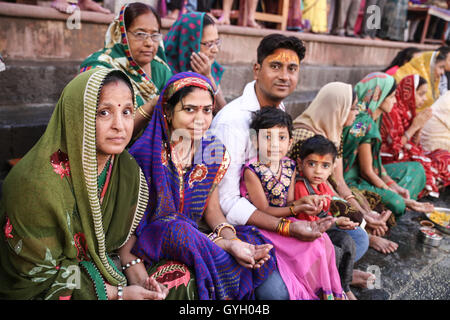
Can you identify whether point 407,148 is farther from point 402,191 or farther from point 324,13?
point 324,13

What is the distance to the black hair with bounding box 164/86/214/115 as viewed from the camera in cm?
206

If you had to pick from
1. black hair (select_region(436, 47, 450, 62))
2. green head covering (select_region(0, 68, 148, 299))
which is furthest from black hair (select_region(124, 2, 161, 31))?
black hair (select_region(436, 47, 450, 62))

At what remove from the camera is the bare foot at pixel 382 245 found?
322 cm

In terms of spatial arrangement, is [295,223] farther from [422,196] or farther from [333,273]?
[422,196]

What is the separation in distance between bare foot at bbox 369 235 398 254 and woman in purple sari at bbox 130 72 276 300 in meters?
1.54

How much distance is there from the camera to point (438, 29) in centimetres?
1083

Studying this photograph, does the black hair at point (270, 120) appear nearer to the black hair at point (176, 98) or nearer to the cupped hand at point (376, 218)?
the black hair at point (176, 98)

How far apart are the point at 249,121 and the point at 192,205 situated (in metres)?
0.82

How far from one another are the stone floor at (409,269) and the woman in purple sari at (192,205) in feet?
3.74

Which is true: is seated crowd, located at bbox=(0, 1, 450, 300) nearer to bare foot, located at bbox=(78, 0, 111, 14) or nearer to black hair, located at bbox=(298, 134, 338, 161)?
→ black hair, located at bbox=(298, 134, 338, 161)

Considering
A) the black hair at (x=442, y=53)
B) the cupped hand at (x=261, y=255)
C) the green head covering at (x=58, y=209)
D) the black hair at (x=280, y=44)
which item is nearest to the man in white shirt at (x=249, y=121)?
the black hair at (x=280, y=44)

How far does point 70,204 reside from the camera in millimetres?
1619

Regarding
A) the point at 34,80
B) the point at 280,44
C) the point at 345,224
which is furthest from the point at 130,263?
the point at 34,80

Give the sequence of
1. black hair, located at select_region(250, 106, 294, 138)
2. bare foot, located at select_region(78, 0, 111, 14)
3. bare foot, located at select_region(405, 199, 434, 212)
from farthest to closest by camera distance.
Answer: bare foot, located at select_region(78, 0, 111, 14) < bare foot, located at select_region(405, 199, 434, 212) < black hair, located at select_region(250, 106, 294, 138)
